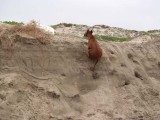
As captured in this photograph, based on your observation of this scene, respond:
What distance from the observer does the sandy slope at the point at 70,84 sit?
15133 millimetres

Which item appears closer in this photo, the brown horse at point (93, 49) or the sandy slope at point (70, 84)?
the sandy slope at point (70, 84)

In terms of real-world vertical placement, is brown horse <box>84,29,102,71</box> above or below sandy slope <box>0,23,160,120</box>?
above

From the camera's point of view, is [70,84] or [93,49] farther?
[93,49]

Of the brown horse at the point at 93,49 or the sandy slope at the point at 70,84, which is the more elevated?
the brown horse at the point at 93,49

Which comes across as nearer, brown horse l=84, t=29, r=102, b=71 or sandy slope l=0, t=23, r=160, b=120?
sandy slope l=0, t=23, r=160, b=120

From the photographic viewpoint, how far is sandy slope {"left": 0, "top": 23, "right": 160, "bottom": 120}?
49.6ft

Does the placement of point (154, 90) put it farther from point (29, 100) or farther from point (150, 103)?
point (29, 100)

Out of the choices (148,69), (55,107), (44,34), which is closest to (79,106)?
(55,107)

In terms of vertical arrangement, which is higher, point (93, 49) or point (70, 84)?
point (93, 49)

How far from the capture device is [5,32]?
16078mm

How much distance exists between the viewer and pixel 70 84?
16.4 metres

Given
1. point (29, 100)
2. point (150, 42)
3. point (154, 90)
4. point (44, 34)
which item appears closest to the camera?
point (29, 100)

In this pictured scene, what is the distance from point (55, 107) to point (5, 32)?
257 centimetres

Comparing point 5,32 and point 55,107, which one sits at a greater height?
point 5,32
